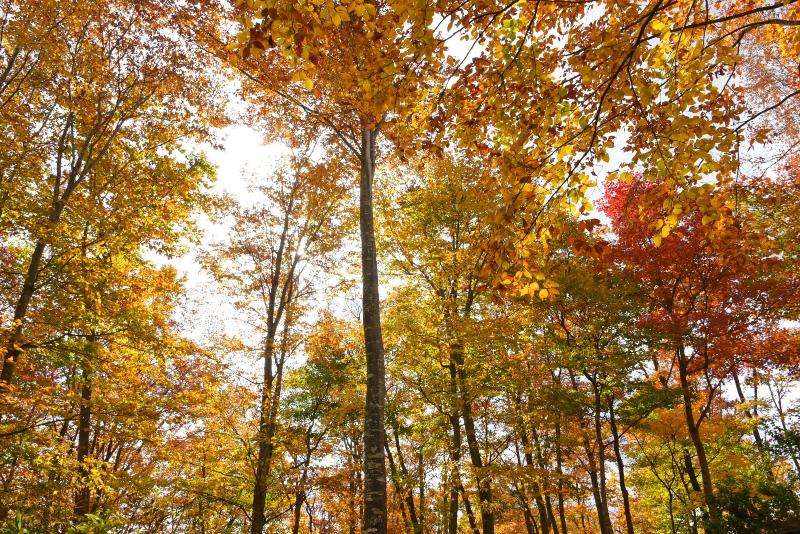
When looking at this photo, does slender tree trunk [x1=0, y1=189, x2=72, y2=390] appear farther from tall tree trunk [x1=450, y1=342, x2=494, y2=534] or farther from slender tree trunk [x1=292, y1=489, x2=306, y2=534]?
tall tree trunk [x1=450, y1=342, x2=494, y2=534]

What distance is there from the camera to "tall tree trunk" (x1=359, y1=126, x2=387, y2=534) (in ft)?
16.1

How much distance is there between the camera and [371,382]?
5.69 meters

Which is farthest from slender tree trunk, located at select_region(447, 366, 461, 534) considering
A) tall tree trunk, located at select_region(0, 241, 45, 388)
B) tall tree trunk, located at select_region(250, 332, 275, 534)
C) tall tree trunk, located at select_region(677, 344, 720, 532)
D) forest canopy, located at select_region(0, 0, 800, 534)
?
tall tree trunk, located at select_region(0, 241, 45, 388)

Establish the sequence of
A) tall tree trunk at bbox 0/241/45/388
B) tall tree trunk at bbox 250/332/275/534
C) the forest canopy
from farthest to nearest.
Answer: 1. tall tree trunk at bbox 250/332/275/534
2. tall tree trunk at bbox 0/241/45/388
3. the forest canopy

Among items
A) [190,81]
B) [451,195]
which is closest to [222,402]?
[190,81]

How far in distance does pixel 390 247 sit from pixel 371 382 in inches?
313

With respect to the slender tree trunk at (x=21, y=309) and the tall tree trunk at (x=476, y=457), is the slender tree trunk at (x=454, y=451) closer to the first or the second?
the tall tree trunk at (x=476, y=457)

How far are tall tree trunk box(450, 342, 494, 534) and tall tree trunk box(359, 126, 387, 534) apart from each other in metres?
4.29

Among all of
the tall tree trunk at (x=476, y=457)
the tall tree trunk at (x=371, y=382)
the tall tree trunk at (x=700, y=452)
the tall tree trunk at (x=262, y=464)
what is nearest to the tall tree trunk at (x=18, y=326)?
the tall tree trunk at (x=262, y=464)

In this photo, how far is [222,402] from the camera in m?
10.1

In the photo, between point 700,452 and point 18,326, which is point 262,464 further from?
point 700,452

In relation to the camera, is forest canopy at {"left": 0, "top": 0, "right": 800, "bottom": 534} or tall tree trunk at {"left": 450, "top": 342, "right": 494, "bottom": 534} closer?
forest canopy at {"left": 0, "top": 0, "right": 800, "bottom": 534}

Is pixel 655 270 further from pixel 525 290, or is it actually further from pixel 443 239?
pixel 525 290

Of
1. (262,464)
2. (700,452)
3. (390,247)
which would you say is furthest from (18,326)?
(700,452)
